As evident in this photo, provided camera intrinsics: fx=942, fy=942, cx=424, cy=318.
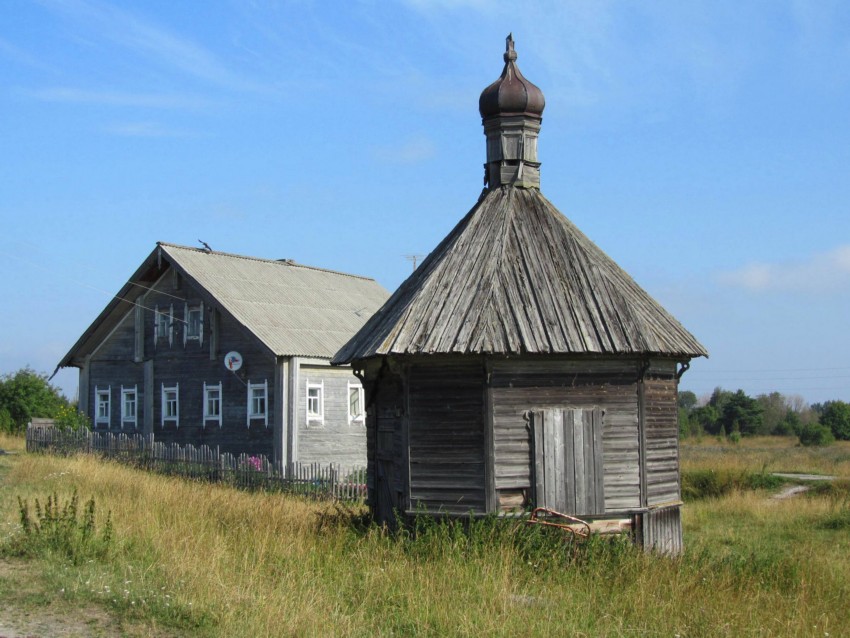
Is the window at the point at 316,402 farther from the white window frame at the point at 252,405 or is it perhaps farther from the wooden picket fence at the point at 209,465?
the wooden picket fence at the point at 209,465

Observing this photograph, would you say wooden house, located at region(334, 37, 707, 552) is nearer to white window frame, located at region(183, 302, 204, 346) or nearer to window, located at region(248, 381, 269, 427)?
window, located at region(248, 381, 269, 427)

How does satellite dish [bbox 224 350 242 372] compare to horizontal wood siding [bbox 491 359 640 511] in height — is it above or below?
above

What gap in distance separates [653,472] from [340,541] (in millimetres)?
4224

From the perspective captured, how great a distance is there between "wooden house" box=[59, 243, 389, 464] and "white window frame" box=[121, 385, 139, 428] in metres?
0.03

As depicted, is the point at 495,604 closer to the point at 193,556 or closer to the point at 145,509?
the point at 193,556

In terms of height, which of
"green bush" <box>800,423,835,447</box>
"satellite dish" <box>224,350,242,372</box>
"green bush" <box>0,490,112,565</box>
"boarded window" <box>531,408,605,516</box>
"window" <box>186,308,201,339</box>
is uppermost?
"window" <box>186,308,201,339</box>

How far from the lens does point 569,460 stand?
38.4 feet

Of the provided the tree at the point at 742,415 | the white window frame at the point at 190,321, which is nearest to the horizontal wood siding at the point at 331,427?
the white window frame at the point at 190,321

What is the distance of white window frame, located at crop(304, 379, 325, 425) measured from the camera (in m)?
25.0

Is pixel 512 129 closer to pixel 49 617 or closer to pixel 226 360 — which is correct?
pixel 49 617

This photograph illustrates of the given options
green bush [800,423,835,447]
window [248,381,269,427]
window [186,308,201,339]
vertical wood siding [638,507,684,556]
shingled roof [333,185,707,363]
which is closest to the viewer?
shingled roof [333,185,707,363]

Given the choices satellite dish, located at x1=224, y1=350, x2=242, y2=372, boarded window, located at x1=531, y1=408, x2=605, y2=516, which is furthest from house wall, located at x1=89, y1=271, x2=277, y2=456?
boarded window, located at x1=531, y1=408, x2=605, y2=516

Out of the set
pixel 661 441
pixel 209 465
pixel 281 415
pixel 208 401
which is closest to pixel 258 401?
pixel 281 415

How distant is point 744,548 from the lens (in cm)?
1338
